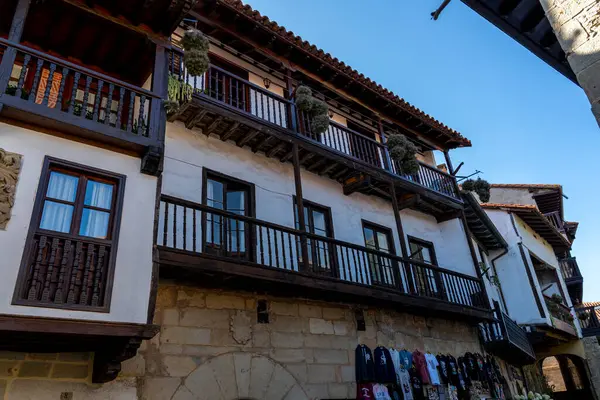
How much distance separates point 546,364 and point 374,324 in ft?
62.5

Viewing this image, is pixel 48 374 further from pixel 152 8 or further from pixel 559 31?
pixel 559 31

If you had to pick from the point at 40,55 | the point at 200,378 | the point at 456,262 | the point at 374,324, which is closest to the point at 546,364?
the point at 456,262

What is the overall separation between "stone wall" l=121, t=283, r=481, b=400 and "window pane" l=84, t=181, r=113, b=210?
1542 millimetres

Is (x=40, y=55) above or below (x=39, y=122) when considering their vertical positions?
above

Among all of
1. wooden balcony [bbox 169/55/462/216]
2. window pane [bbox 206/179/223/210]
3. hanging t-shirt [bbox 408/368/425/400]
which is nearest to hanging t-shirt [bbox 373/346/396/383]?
hanging t-shirt [bbox 408/368/425/400]

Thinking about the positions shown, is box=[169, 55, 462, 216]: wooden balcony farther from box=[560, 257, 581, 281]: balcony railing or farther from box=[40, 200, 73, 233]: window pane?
box=[560, 257, 581, 281]: balcony railing

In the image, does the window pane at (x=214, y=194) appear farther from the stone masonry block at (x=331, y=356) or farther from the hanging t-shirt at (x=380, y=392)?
the hanging t-shirt at (x=380, y=392)

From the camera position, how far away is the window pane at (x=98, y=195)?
5.70 meters

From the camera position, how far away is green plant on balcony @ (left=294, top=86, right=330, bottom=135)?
30.8 feet

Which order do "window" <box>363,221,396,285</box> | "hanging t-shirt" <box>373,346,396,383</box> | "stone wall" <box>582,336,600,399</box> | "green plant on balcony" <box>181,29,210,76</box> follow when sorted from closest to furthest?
1. "green plant on balcony" <box>181,29,210,76</box>
2. "hanging t-shirt" <box>373,346,396,383</box>
3. "window" <box>363,221,396,285</box>
4. "stone wall" <box>582,336,600,399</box>

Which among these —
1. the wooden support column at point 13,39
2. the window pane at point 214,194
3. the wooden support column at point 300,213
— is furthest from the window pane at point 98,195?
the wooden support column at point 300,213

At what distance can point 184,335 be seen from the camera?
6414mm

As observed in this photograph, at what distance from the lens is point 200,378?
625 cm

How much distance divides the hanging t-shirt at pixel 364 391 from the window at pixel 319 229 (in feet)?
7.11
